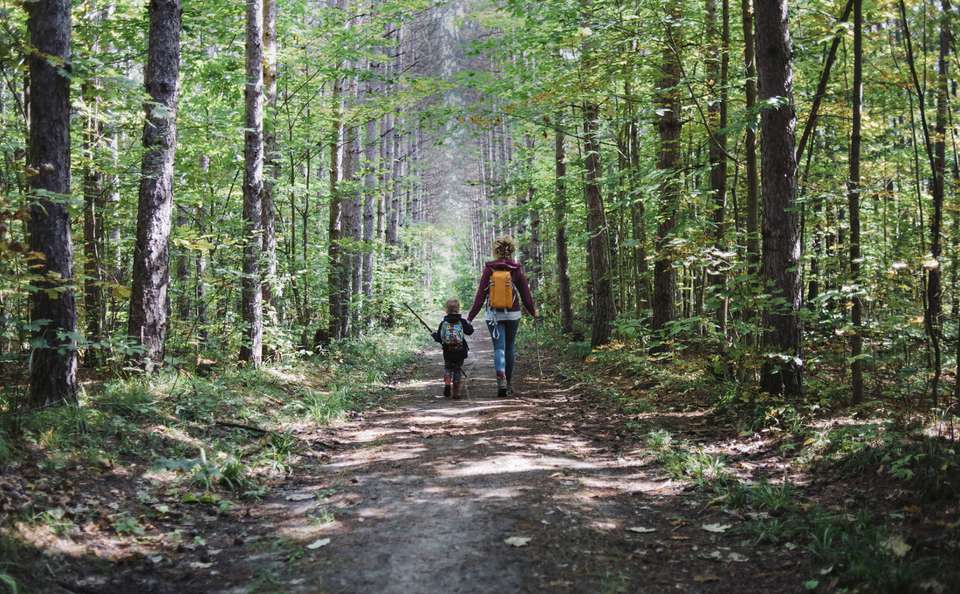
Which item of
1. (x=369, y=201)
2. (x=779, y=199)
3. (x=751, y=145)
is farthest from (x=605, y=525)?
(x=369, y=201)

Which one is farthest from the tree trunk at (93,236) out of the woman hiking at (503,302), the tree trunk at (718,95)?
the tree trunk at (718,95)

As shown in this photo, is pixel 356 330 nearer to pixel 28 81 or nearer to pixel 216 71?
pixel 216 71

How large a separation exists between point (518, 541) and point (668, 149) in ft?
27.4

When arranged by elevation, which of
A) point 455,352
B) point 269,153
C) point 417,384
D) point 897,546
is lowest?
point 417,384

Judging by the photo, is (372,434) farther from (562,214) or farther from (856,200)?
(562,214)

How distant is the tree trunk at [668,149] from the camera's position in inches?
355

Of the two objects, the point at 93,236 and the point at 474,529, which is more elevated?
the point at 93,236

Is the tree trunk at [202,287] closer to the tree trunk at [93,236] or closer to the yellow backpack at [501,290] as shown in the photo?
the tree trunk at [93,236]

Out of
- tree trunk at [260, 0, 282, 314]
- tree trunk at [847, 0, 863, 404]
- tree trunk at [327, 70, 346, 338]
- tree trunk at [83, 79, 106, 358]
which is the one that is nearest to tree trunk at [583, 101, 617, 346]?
tree trunk at [327, 70, 346, 338]

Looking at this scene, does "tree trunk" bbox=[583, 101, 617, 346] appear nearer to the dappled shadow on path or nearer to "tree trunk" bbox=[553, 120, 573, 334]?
"tree trunk" bbox=[553, 120, 573, 334]

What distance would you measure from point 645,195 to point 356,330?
11700 millimetres

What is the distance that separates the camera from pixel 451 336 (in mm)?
9648

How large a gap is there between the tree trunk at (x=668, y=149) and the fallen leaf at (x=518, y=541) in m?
4.90

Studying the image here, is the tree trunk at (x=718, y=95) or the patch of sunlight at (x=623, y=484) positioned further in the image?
the tree trunk at (x=718, y=95)
